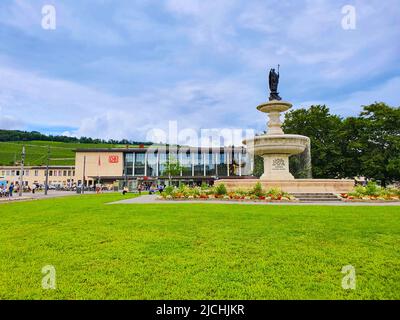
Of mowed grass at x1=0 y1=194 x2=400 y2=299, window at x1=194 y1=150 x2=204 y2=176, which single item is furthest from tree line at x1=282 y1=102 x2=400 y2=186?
window at x1=194 y1=150 x2=204 y2=176

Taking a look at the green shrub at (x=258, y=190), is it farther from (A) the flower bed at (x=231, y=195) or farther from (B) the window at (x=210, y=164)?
(B) the window at (x=210, y=164)

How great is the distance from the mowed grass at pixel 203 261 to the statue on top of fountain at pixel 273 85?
19.8 metres

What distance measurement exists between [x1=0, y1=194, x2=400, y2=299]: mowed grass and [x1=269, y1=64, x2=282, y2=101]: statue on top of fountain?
19754mm

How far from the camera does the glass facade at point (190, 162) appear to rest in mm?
86625

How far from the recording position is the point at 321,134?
44875 millimetres

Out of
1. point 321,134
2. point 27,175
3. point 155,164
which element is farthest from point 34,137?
point 321,134

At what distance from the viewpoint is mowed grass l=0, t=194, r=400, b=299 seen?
4.20 meters

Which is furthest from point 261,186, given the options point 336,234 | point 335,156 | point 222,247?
point 335,156

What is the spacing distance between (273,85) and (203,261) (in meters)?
24.7

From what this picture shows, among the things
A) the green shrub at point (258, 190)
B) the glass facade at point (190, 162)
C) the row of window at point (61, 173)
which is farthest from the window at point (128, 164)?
the green shrub at point (258, 190)

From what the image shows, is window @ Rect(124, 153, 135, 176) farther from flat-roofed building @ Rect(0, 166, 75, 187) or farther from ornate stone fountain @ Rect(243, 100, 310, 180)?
ornate stone fountain @ Rect(243, 100, 310, 180)

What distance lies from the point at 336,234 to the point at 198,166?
262 feet

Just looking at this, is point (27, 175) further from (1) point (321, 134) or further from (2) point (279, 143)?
(2) point (279, 143)
